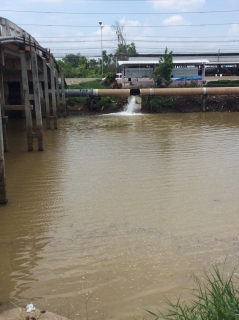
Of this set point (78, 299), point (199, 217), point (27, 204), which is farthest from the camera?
point (27, 204)

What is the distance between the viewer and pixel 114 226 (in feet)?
19.3

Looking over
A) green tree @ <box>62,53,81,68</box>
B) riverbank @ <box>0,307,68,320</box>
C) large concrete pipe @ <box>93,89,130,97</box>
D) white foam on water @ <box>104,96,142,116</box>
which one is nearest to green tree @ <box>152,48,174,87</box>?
white foam on water @ <box>104,96,142,116</box>

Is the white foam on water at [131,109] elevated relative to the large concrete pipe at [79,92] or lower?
lower

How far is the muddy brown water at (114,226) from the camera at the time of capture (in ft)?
13.4

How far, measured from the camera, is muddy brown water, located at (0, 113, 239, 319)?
4086 millimetres

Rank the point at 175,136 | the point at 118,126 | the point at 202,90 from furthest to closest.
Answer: the point at 202,90 < the point at 118,126 < the point at 175,136

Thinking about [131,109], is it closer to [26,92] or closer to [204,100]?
[204,100]

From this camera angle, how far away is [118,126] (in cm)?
Answer: 1920

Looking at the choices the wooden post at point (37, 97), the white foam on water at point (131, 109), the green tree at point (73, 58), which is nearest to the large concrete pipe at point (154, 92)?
the white foam on water at point (131, 109)

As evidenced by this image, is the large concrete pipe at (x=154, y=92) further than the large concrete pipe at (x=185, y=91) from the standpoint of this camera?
No

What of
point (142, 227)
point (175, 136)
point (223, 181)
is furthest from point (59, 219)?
point (175, 136)

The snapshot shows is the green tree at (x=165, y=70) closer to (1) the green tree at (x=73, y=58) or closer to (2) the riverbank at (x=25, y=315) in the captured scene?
(2) the riverbank at (x=25, y=315)

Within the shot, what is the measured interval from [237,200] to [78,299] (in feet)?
14.0

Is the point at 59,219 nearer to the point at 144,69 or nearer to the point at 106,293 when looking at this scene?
the point at 106,293
